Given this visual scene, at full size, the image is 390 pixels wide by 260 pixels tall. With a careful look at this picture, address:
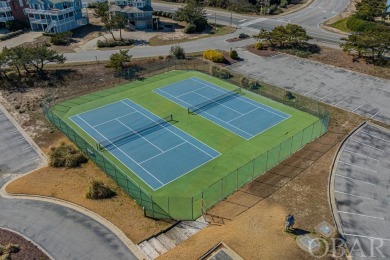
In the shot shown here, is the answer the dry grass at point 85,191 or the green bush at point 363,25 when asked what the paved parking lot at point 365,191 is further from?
the green bush at point 363,25

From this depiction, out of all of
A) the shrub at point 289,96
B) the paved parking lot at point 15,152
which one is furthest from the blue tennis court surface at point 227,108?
the paved parking lot at point 15,152

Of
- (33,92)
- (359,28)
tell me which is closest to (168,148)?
(33,92)

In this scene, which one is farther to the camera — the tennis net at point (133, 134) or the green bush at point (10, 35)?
the green bush at point (10, 35)

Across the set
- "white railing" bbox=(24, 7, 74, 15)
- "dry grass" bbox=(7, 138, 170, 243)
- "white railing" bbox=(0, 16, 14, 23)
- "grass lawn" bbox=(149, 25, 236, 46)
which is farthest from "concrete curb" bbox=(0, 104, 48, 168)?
"white railing" bbox=(0, 16, 14, 23)

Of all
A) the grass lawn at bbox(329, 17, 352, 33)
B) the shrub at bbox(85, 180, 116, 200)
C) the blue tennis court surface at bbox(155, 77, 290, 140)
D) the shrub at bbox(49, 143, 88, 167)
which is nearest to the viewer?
the shrub at bbox(85, 180, 116, 200)

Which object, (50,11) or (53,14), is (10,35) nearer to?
(50,11)

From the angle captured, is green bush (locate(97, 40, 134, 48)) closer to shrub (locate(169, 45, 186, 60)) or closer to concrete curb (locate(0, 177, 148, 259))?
shrub (locate(169, 45, 186, 60))
